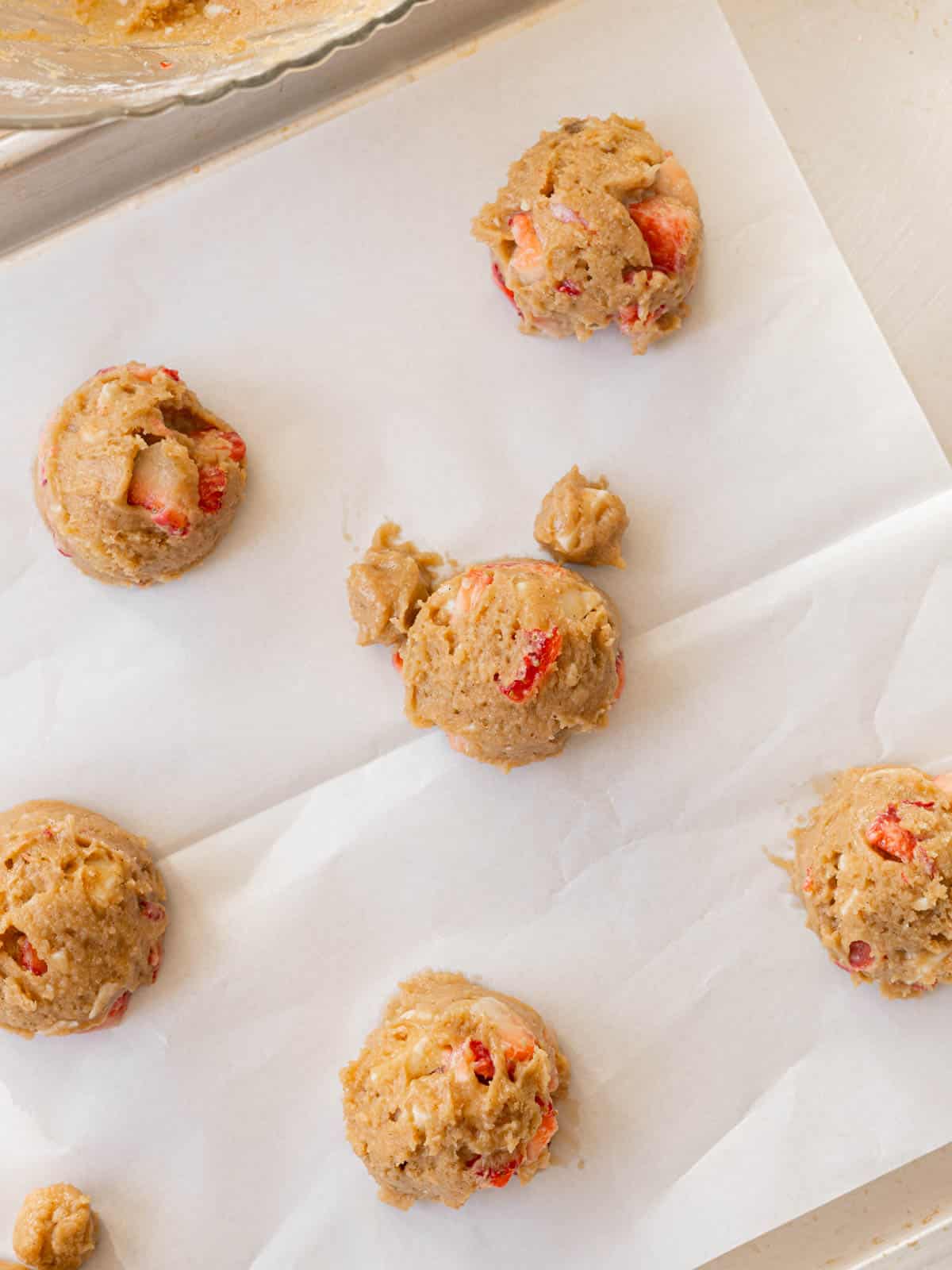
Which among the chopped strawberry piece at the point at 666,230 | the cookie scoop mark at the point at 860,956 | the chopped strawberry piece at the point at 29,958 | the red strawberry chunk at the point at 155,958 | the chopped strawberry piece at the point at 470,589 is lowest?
the cookie scoop mark at the point at 860,956

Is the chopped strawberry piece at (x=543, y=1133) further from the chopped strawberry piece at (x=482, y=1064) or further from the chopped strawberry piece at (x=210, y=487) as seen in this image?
the chopped strawberry piece at (x=210, y=487)

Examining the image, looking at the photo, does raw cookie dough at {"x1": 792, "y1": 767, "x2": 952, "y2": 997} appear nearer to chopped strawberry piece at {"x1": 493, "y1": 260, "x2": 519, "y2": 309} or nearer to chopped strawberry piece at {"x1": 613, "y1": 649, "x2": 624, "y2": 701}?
chopped strawberry piece at {"x1": 613, "y1": 649, "x2": 624, "y2": 701}

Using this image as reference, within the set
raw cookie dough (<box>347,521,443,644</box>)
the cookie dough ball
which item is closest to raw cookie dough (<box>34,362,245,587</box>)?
raw cookie dough (<box>347,521,443,644</box>)

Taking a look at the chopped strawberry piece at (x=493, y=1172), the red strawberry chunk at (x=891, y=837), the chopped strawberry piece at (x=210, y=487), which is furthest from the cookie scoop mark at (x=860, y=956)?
the chopped strawberry piece at (x=210, y=487)

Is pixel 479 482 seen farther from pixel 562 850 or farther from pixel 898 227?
pixel 898 227

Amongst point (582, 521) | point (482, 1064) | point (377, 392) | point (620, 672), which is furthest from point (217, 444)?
point (482, 1064)

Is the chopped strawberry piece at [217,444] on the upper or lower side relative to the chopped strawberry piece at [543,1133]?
upper

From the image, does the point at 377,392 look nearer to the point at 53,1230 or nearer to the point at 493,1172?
the point at 493,1172
